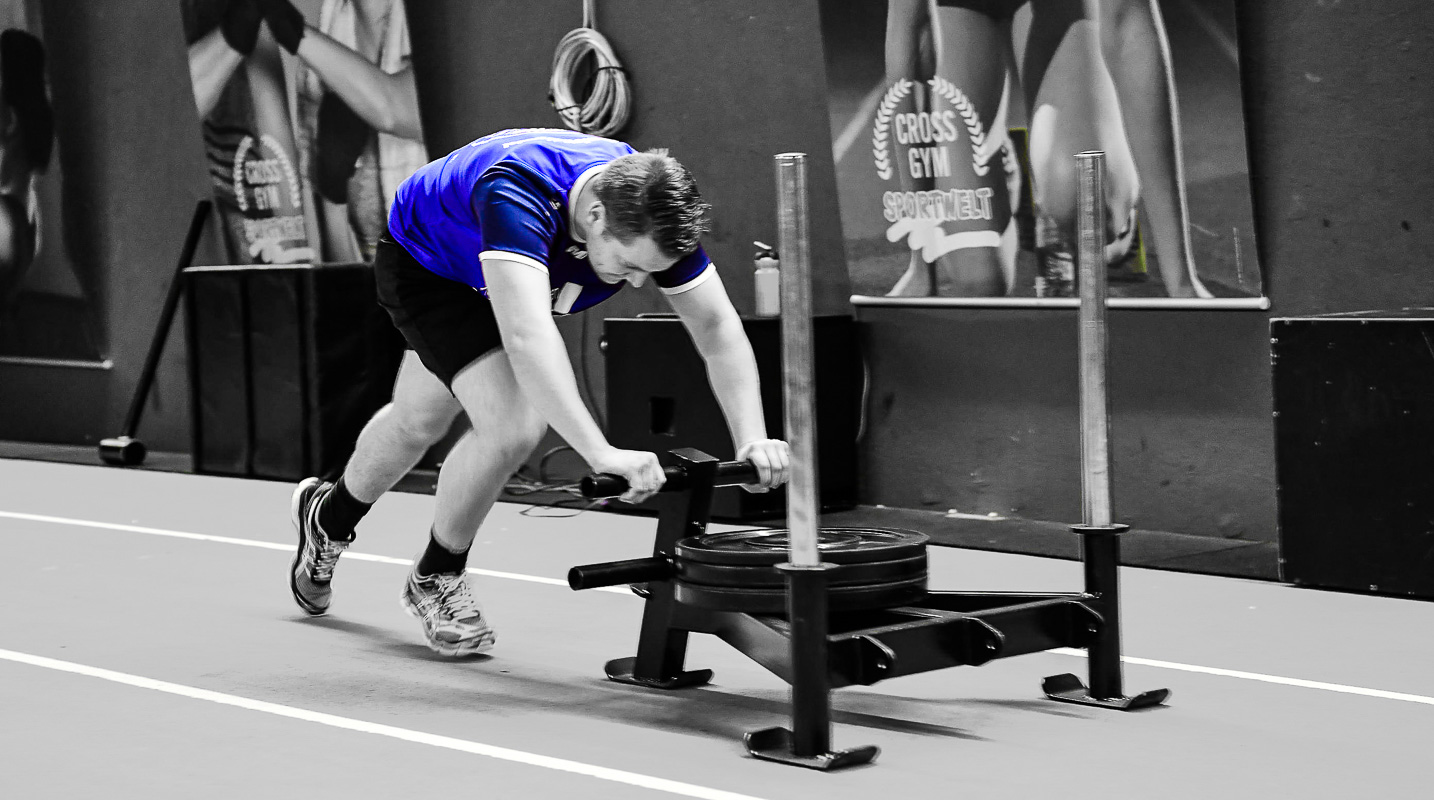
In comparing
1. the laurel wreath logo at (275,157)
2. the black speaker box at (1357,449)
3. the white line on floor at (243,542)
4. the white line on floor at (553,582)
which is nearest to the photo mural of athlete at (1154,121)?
the black speaker box at (1357,449)

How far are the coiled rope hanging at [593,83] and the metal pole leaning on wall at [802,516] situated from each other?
4.25 metres

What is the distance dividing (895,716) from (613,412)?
339 centimetres

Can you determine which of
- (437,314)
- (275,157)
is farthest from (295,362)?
(437,314)

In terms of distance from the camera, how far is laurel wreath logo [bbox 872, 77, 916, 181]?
6086mm

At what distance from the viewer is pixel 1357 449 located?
454 centimetres

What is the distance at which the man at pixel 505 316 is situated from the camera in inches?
127

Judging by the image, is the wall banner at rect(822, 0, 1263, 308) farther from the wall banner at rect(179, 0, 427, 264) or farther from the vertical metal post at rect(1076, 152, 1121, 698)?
the wall banner at rect(179, 0, 427, 264)

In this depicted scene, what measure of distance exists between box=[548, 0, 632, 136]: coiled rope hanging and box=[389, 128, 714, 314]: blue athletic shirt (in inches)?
126

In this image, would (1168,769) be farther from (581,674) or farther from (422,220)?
(422,220)

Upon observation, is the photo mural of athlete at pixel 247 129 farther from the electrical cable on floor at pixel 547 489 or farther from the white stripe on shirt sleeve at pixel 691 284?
the white stripe on shirt sleeve at pixel 691 284

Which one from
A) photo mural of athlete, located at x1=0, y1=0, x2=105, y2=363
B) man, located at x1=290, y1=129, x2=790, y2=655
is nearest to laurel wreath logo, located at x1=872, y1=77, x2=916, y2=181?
man, located at x1=290, y1=129, x2=790, y2=655

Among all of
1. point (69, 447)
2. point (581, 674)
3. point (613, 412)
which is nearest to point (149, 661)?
point (581, 674)

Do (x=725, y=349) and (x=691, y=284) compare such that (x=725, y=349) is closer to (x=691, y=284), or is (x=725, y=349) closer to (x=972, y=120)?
(x=691, y=284)

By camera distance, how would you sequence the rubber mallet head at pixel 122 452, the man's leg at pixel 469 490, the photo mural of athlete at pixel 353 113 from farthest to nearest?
the rubber mallet head at pixel 122 452
the photo mural of athlete at pixel 353 113
the man's leg at pixel 469 490
